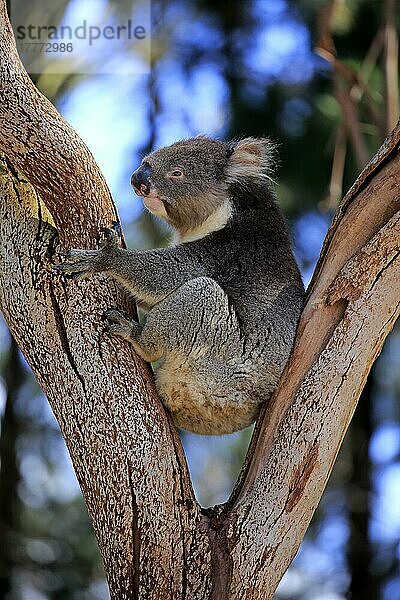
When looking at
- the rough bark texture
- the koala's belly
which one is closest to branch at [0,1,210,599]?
the rough bark texture

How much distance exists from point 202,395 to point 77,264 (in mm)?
880

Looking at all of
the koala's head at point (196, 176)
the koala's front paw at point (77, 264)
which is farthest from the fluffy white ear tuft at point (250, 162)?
the koala's front paw at point (77, 264)

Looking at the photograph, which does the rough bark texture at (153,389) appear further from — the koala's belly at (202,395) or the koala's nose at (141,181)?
the koala's nose at (141,181)

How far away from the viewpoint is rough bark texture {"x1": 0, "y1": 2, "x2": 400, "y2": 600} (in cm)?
370

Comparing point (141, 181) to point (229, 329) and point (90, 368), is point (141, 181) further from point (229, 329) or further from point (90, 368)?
point (90, 368)

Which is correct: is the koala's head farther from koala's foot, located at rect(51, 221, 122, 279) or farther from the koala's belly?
the koala's belly

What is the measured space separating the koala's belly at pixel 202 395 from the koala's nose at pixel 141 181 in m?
0.98

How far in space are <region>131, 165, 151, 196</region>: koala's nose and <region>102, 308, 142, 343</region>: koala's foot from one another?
803mm

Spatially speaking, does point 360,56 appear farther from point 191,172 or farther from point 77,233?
point 77,233

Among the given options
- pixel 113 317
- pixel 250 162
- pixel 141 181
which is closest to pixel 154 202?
pixel 141 181

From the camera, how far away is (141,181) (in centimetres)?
440

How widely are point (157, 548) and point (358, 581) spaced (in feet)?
23.6

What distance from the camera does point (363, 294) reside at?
3.83 meters

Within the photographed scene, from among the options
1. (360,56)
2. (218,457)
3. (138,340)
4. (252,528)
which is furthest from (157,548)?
(360,56)
